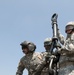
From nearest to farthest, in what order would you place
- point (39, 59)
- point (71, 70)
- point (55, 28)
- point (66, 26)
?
point (71, 70), point (66, 26), point (55, 28), point (39, 59)

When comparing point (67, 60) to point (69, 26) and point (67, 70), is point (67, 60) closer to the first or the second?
point (67, 70)

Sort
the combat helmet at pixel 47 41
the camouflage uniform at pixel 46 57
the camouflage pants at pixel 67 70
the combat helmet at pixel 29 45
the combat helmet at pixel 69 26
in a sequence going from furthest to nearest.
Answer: the combat helmet at pixel 47 41, the combat helmet at pixel 29 45, the camouflage uniform at pixel 46 57, the combat helmet at pixel 69 26, the camouflage pants at pixel 67 70

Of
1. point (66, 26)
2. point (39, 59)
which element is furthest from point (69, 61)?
point (39, 59)

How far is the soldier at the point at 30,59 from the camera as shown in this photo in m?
8.73

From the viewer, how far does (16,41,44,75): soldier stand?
873 centimetres

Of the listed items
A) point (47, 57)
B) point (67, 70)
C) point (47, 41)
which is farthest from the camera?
point (47, 41)

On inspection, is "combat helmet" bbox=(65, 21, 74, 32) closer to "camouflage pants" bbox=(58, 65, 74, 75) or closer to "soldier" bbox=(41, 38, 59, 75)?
"soldier" bbox=(41, 38, 59, 75)

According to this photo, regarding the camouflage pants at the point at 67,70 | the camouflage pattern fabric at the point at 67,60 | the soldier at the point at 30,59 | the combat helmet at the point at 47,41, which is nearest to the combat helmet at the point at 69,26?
the camouflage pattern fabric at the point at 67,60

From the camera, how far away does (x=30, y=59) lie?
8.94 metres

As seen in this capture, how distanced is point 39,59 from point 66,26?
4.96 feet

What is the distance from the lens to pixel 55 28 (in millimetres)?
8320

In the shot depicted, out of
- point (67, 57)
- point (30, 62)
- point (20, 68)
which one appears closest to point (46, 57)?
point (67, 57)

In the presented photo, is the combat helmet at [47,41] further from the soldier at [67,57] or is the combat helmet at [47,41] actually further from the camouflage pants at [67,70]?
the camouflage pants at [67,70]

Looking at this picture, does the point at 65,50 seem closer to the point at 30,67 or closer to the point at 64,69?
the point at 64,69
